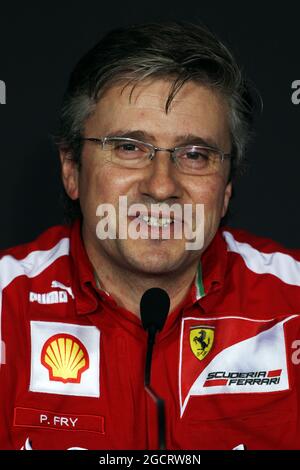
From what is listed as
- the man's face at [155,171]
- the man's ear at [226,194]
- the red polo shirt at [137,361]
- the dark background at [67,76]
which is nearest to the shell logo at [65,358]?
the red polo shirt at [137,361]

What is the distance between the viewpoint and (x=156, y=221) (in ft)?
5.62

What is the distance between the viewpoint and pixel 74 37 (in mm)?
2225

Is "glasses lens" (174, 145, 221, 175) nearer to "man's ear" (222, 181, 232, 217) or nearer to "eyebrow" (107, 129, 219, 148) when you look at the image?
"eyebrow" (107, 129, 219, 148)

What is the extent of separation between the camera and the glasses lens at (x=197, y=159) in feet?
5.69

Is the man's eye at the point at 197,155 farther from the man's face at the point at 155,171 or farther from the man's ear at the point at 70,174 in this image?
the man's ear at the point at 70,174

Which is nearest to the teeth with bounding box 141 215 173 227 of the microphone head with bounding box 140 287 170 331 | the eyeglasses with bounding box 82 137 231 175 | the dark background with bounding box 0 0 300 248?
the eyeglasses with bounding box 82 137 231 175

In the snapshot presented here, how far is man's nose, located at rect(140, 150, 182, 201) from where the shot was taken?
1676mm

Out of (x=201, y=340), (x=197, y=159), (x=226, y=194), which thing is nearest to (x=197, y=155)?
(x=197, y=159)

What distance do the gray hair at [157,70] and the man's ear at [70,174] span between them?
0.06 feet

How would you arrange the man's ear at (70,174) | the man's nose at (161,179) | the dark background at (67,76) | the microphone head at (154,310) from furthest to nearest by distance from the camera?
the dark background at (67,76), the man's ear at (70,174), the man's nose at (161,179), the microphone head at (154,310)

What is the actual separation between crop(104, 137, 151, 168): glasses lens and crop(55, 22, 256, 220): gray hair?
3.6 inches

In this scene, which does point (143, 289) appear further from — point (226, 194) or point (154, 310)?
point (154, 310)

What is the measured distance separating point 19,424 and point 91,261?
1.23 ft

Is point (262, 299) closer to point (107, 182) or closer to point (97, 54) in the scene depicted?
point (107, 182)
